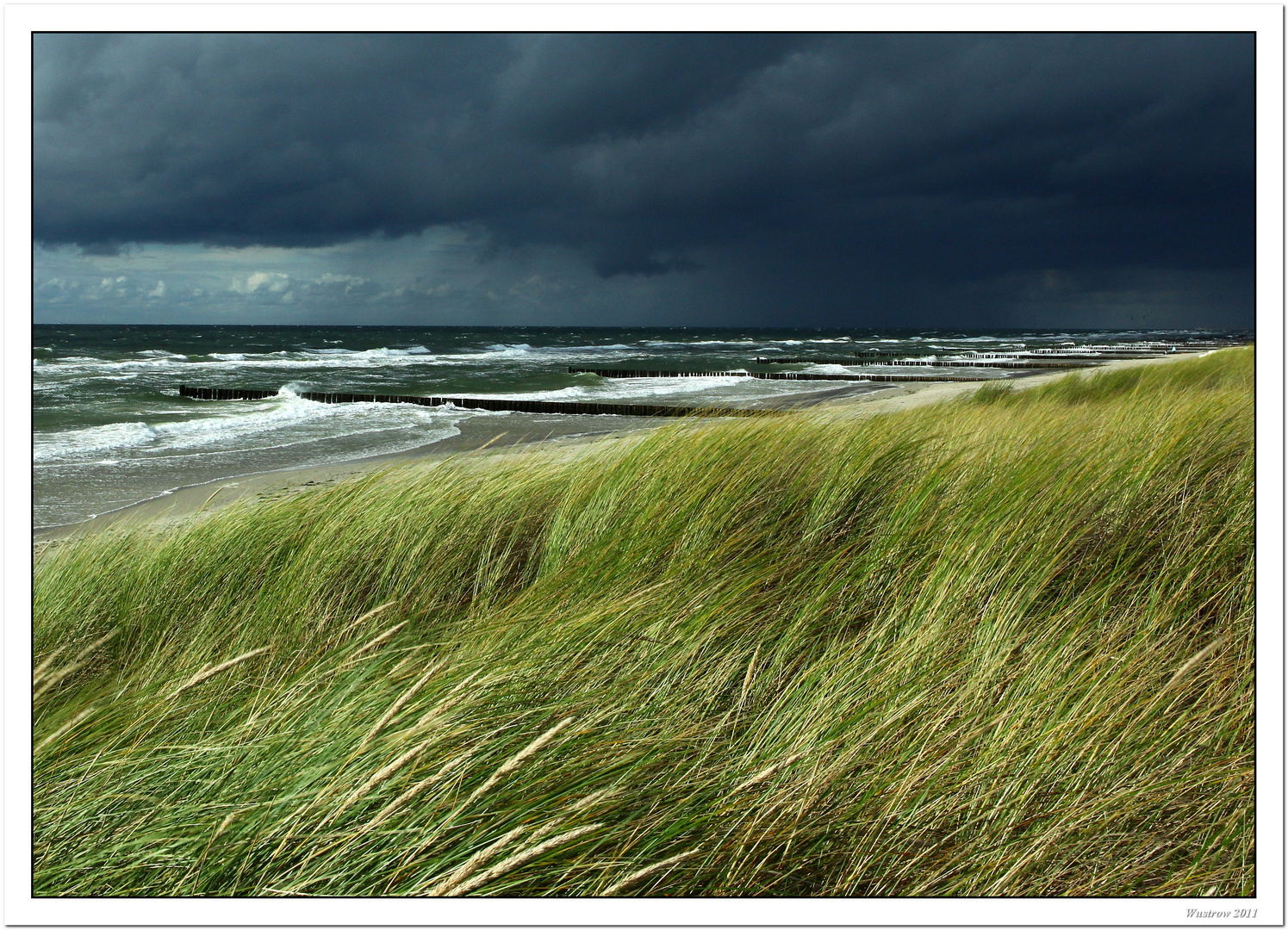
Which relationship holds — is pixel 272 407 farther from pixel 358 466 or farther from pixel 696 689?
pixel 696 689

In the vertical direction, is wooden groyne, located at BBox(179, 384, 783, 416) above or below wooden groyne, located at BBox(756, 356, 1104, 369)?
below

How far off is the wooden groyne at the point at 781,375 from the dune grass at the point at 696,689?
22.9 metres

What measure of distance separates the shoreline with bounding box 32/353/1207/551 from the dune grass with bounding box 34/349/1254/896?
2.73 ft

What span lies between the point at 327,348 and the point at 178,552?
162ft

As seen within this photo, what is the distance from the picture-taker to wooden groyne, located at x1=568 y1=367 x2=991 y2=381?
25766mm

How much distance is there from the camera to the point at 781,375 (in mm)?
28859

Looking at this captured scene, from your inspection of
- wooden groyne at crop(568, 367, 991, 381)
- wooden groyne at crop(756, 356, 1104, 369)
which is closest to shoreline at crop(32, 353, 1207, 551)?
wooden groyne at crop(568, 367, 991, 381)

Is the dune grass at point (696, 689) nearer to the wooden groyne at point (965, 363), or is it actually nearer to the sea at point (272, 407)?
the sea at point (272, 407)

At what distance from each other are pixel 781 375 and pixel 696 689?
27555 mm

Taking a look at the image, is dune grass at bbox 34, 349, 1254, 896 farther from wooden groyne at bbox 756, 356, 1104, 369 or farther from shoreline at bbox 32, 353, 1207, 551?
wooden groyne at bbox 756, 356, 1104, 369

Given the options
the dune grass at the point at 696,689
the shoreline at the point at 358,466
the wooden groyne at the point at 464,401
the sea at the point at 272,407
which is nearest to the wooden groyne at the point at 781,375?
the sea at the point at 272,407

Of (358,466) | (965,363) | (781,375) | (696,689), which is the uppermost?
(965,363)

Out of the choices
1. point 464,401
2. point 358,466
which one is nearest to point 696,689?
point 358,466
